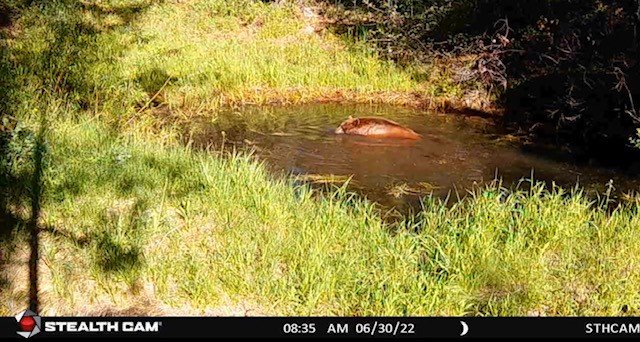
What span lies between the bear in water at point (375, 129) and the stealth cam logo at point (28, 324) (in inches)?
227

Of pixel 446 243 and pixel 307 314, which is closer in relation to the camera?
pixel 307 314

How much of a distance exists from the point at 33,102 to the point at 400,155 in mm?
4201

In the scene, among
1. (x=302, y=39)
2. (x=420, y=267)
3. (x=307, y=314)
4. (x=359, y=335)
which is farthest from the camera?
(x=302, y=39)

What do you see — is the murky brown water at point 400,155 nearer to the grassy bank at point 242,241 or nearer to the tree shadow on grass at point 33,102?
the grassy bank at point 242,241

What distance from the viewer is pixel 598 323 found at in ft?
12.9

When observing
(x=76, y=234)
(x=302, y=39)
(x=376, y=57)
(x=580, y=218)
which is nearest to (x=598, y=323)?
(x=580, y=218)

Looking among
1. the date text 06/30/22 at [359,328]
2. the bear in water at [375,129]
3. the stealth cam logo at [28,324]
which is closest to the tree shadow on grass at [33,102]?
the stealth cam logo at [28,324]

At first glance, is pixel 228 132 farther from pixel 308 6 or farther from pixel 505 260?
pixel 308 6

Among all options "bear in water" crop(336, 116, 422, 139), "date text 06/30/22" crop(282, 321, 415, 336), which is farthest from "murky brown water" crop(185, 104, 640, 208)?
"date text 06/30/22" crop(282, 321, 415, 336)

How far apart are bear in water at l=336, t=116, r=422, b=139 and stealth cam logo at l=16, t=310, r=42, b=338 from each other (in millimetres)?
5770

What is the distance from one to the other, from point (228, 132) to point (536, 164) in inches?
160

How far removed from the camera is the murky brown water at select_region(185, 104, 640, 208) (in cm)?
754

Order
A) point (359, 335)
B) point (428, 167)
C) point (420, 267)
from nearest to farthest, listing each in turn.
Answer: point (359, 335) < point (420, 267) < point (428, 167)

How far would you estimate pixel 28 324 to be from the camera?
381cm
